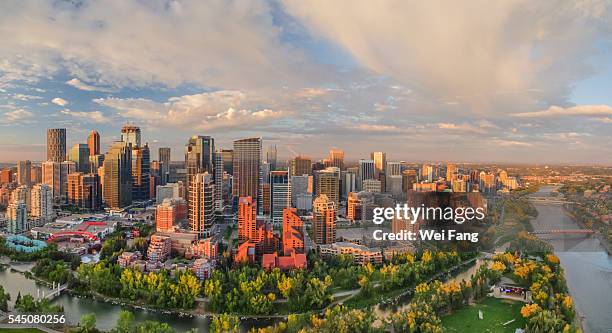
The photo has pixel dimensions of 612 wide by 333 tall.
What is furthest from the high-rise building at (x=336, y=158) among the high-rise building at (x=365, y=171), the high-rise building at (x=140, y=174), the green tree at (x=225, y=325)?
the green tree at (x=225, y=325)

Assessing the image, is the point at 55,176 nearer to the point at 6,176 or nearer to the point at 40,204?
the point at 6,176

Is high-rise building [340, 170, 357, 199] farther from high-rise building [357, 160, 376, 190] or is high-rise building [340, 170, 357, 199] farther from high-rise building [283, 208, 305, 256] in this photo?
high-rise building [283, 208, 305, 256]

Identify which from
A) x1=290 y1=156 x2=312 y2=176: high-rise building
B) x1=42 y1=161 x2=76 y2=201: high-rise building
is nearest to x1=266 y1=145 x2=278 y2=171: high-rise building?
x1=290 y1=156 x2=312 y2=176: high-rise building

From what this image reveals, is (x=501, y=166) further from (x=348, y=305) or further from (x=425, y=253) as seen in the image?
(x=348, y=305)

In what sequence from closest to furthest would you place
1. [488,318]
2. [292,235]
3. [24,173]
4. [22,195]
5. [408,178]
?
[488,318], [292,235], [22,195], [408,178], [24,173]

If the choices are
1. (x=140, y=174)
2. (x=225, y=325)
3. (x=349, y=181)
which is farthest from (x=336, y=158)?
(x=225, y=325)

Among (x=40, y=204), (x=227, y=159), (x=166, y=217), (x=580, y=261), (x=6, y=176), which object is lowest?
(x=580, y=261)
